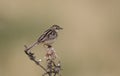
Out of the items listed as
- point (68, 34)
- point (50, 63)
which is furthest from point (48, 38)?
point (68, 34)

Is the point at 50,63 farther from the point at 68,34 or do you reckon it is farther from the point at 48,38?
the point at 68,34

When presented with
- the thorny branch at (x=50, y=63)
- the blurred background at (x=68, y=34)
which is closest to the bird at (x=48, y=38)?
the thorny branch at (x=50, y=63)

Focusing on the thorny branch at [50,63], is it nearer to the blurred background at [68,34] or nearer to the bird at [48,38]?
the bird at [48,38]

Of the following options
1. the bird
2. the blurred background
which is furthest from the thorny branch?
the blurred background

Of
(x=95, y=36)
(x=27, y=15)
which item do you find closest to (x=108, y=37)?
(x=95, y=36)

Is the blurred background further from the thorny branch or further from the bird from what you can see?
the thorny branch

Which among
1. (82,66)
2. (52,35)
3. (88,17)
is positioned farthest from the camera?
(88,17)

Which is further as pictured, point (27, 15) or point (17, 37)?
point (27, 15)

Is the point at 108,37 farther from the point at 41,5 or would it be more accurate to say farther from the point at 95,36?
the point at 41,5

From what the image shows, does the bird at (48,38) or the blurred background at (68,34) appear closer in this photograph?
the bird at (48,38)
